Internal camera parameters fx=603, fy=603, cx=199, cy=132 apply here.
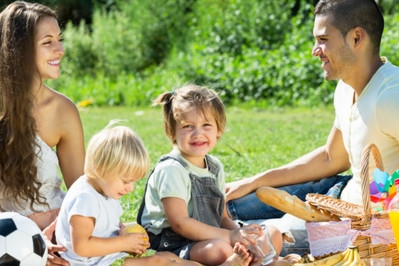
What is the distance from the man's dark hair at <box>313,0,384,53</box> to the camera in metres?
3.58

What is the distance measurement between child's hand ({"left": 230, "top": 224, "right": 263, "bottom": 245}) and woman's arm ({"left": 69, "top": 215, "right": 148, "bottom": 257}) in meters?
0.61

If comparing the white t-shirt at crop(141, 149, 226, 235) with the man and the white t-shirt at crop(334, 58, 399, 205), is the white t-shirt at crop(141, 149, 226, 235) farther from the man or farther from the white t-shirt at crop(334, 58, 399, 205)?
the white t-shirt at crop(334, 58, 399, 205)

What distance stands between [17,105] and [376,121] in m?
2.01

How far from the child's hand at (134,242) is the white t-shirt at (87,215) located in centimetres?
8

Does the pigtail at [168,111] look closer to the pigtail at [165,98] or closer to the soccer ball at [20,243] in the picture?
the pigtail at [165,98]

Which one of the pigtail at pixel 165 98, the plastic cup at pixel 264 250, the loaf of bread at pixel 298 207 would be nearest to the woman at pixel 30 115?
the pigtail at pixel 165 98

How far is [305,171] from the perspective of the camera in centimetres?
414

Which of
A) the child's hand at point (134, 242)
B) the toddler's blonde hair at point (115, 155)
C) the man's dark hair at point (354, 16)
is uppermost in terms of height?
the man's dark hair at point (354, 16)

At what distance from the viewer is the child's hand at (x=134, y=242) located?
2.99 meters

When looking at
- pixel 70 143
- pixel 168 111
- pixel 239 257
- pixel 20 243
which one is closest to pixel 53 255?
pixel 20 243

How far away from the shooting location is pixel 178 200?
335 centimetres

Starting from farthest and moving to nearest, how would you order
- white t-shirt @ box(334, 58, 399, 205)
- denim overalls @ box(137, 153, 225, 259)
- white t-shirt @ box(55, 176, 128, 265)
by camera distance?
1. denim overalls @ box(137, 153, 225, 259)
2. white t-shirt @ box(334, 58, 399, 205)
3. white t-shirt @ box(55, 176, 128, 265)

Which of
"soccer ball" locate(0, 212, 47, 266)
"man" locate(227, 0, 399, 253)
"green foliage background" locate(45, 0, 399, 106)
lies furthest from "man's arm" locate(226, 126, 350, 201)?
"green foliage background" locate(45, 0, 399, 106)

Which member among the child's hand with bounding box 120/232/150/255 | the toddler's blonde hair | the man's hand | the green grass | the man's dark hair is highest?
the man's dark hair
